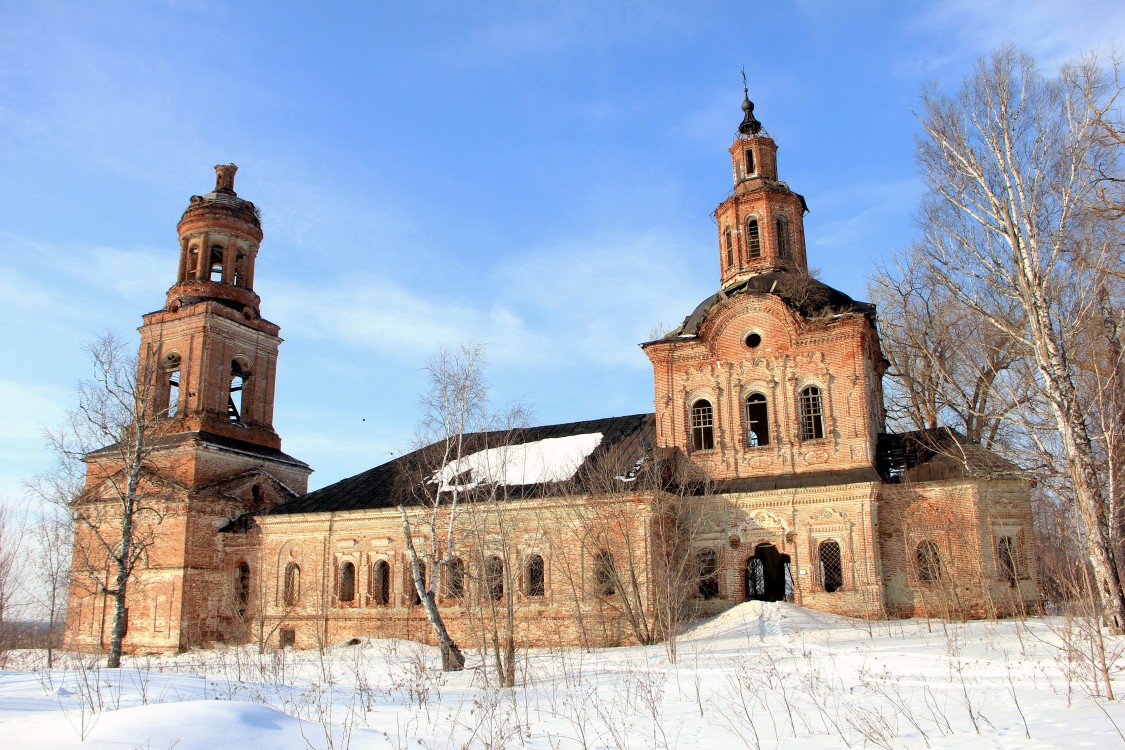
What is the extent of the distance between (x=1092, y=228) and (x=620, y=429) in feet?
41.4

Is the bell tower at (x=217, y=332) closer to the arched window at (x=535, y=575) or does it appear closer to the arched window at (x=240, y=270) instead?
the arched window at (x=240, y=270)

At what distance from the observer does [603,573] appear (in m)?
20.1

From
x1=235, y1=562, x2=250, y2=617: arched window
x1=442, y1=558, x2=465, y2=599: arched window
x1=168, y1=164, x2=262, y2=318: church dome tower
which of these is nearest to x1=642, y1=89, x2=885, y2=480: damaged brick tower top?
x1=442, y1=558, x2=465, y2=599: arched window

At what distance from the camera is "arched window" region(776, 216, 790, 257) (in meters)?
25.1

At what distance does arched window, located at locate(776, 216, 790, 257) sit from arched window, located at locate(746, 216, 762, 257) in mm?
601

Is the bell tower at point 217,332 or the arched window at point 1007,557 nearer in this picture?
the arched window at point 1007,557

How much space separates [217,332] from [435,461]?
9899 millimetres

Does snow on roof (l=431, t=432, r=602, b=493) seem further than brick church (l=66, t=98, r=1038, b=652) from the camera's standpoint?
Yes

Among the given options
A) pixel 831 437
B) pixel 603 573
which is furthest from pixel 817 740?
pixel 831 437

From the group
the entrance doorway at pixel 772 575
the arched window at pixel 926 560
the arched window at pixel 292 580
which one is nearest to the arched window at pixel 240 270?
the arched window at pixel 292 580

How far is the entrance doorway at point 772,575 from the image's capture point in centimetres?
2090

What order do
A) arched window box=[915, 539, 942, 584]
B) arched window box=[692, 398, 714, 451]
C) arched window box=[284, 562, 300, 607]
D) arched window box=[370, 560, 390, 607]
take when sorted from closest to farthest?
1. arched window box=[915, 539, 942, 584]
2. arched window box=[692, 398, 714, 451]
3. arched window box=[370, 560, 390, 607]
4. arched window box=[284, 562, 300, 607]

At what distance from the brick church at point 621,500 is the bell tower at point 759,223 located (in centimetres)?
7

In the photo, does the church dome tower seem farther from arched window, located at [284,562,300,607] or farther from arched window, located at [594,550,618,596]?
arched window, located at [594,550,618,596]
